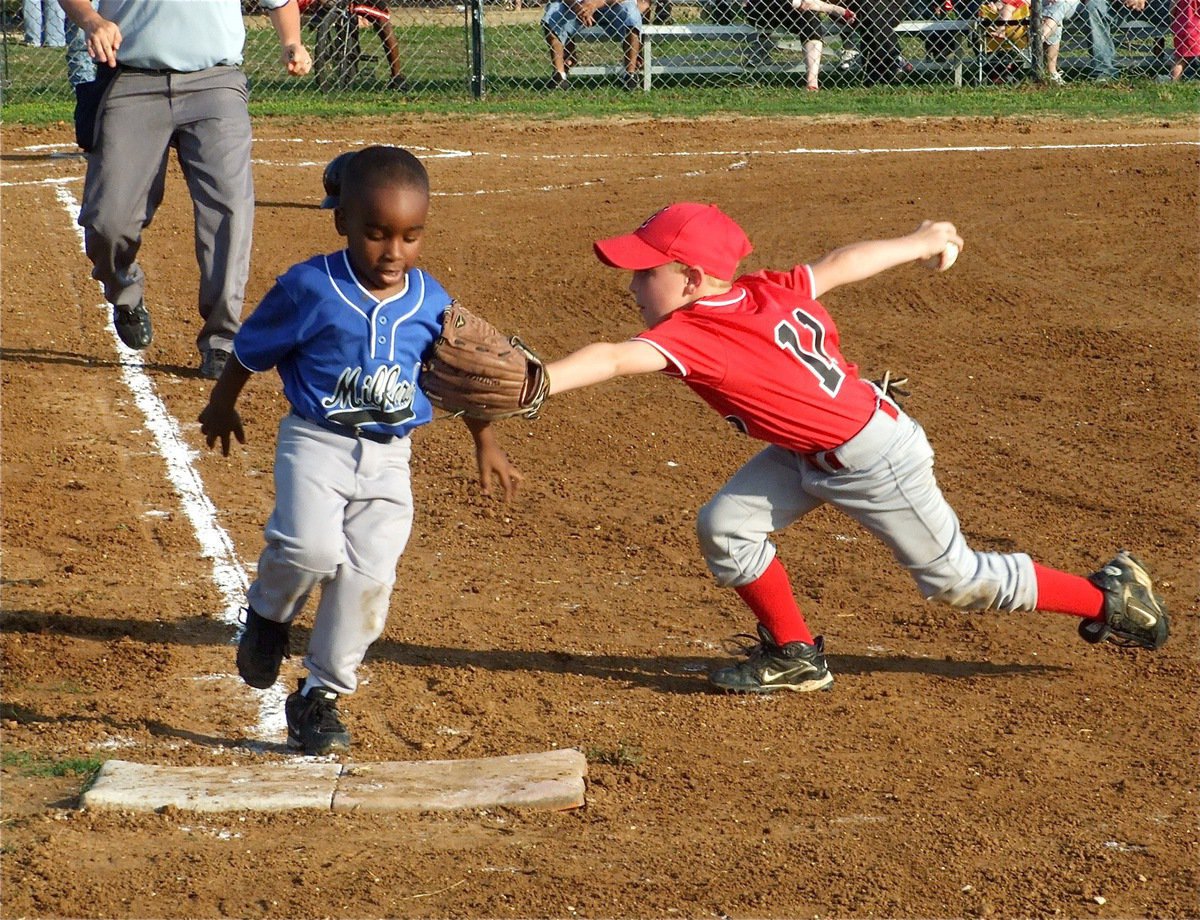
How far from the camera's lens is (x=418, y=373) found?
3996 mm

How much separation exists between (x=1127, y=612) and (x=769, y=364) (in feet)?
4.58

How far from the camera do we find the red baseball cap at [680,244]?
416 cm

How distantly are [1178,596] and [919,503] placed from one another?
57.3 inches

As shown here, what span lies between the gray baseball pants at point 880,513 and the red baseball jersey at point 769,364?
0.35ft

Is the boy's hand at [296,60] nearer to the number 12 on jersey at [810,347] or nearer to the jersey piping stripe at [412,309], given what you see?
the jersey piping stripe at [412,309]

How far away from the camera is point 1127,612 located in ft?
15.4

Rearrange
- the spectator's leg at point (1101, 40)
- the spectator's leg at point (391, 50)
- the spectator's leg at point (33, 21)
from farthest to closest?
the spectator's leg at point (33, 21) → the spectator's leg at point (1101, 40) → the spectator's leg at point (391, 50)

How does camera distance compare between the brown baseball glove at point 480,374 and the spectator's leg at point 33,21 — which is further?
the spectator's leg at point 33,21

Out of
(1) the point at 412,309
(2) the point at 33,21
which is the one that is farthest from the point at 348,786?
(2) the point at 33,21

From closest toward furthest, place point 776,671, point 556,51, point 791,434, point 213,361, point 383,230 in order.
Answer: point 383,230 → point 791,434 → point 776,671 → point 213,361 → point 556,51

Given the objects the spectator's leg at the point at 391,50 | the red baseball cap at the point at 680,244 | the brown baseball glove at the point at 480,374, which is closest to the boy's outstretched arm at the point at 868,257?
the red baseball cap at the point at 680,244

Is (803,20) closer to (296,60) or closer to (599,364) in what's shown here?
(296,60)

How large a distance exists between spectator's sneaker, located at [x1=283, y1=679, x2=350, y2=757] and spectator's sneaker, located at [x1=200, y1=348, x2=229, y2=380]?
3407 mm

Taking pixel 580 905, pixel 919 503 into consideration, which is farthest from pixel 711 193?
pixel 580 905
